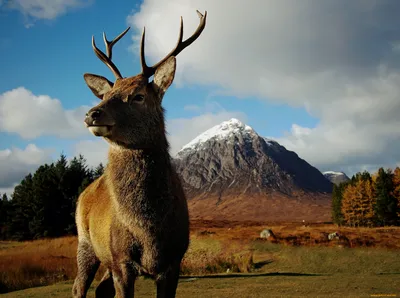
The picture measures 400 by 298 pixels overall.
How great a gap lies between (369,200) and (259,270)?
6849 centimetres

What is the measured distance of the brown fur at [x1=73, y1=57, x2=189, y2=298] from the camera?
493 centimetres

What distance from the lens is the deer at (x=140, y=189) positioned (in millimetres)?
4922

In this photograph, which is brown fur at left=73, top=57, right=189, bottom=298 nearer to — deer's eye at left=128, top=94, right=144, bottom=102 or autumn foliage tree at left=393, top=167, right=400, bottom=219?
deer's eye at left=128, top=94, right=144, bottom=102

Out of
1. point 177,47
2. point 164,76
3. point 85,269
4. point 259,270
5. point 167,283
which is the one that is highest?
point 177,47

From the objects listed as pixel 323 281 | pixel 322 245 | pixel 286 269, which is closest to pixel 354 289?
pixel 323 281

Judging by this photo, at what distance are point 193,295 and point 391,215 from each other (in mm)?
70704

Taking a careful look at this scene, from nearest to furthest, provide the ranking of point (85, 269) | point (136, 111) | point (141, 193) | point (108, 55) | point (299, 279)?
point (141, 193)
point (136, 111)
point (85, 269)
point (108, 55)
point (299, 279)

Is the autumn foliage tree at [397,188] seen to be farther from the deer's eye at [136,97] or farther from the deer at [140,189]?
the deer's eye at [136,97]

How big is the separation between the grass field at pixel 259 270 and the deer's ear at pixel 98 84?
23.3ft

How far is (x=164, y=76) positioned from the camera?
5.63 m

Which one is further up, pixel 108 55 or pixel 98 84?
pixel 108 55

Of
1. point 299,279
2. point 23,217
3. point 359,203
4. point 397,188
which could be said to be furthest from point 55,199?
point 359,203

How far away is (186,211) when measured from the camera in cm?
551

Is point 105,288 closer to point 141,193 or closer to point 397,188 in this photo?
point 141,193
